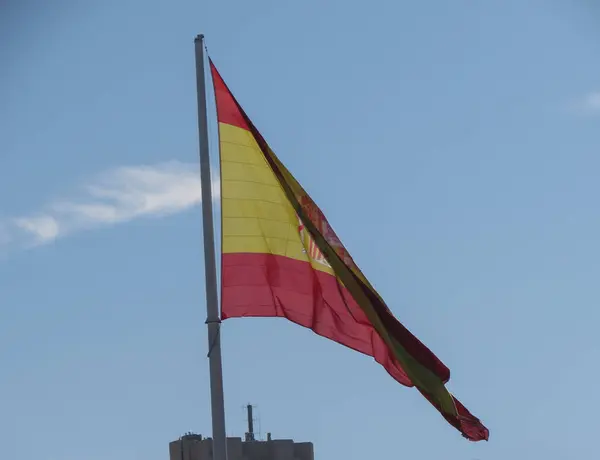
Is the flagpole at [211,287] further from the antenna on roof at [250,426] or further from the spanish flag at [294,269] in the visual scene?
the antenna on roof at [250,426]

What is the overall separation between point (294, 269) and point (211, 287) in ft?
5.94

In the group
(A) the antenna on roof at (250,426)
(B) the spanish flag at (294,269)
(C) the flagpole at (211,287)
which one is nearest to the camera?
(C) the flagpole at (211,287)

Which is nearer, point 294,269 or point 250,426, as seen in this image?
point 294,269

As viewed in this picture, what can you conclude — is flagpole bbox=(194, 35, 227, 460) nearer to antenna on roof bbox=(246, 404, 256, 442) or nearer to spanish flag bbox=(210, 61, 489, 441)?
spanish flag bbox=(210, 61, 489, 441)

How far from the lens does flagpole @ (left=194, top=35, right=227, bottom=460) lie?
1986 centimetres

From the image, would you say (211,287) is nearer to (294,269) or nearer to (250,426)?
(294,269)

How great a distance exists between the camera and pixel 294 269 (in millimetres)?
21688

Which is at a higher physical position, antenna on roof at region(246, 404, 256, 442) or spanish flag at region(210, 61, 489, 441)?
antenna on roof at region(246, 404, 256, 442)

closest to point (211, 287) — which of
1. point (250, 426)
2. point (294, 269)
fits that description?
point (294, 269)

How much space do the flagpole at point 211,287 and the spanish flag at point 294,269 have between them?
42 centimetres

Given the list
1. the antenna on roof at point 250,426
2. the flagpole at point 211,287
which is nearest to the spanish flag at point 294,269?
the flagpole at point 211,287

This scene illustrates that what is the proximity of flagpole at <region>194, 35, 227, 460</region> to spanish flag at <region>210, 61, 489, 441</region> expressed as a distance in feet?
1.39

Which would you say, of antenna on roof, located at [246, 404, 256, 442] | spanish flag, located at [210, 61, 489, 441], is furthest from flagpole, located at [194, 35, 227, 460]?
antenna on roof, located at [246, 404, 256, 442]

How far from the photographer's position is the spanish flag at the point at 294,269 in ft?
69.3
